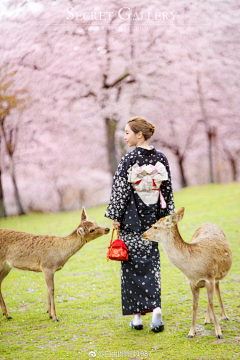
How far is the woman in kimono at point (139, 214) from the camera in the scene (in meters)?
2.89

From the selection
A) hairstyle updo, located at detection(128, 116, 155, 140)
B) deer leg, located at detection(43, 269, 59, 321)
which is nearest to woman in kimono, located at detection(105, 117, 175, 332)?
hairstyle updo, located at detection(128, 116, 155, 140)

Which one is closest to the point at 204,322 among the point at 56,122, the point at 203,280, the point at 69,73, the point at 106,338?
the point at 203,280

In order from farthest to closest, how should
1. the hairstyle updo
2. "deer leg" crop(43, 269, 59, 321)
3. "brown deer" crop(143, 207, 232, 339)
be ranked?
1. "deer leg" crop(43, 269, 59, 321)
2. the hairstyle updo
3. "brown deer" crop(143, 207, 232, 339)

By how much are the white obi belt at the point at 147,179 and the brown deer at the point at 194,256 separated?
271 mm

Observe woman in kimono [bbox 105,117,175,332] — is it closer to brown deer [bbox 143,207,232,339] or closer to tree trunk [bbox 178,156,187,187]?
brown deer [bbox 143,207,232,339]

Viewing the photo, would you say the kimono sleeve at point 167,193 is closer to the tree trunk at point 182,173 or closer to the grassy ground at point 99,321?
the grassy ground at point 99,321

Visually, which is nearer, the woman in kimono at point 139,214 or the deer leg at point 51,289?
the woman in kimono at point 139,214

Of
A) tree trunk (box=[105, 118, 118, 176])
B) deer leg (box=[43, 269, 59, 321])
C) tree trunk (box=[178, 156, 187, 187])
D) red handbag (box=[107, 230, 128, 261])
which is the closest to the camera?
red handbag (box=[107, 230, 128, 261])

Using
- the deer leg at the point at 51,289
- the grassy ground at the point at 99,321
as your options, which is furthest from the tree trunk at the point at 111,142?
the deer leg at the point at 51,289

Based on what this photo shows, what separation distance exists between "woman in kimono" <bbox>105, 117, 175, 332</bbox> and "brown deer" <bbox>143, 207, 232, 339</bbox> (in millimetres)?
207

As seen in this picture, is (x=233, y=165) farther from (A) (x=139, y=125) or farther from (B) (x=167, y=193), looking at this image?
(A) (x=139, y=125)

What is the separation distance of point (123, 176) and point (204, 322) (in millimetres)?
1322

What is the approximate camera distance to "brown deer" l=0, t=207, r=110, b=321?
3314mm

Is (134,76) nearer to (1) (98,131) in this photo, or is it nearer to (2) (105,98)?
(2) (105,98)
